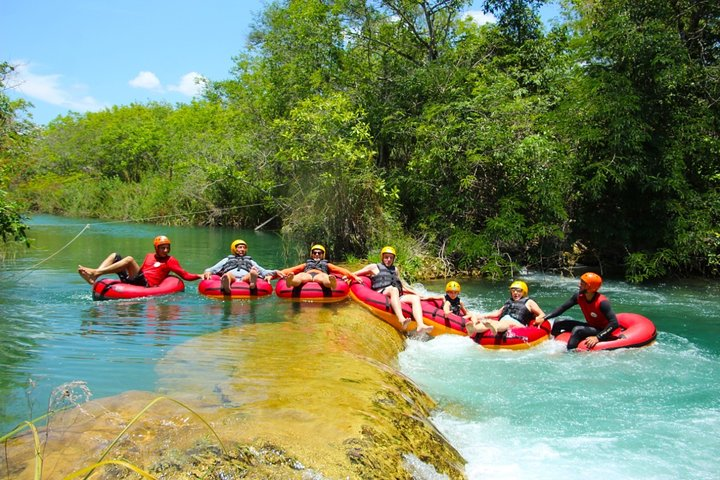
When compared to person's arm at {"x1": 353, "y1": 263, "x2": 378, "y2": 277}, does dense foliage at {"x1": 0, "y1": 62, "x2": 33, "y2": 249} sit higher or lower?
higher

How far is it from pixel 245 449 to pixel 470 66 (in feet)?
53.3

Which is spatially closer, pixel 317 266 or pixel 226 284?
pixel 226 284

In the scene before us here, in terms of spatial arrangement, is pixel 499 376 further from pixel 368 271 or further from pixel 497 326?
pixel 368 271

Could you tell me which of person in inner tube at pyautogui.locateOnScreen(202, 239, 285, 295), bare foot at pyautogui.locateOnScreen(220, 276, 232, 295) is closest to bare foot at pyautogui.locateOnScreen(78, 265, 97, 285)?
person in inner tube at pyautogui.locateOnScreen(202, 239, 285, 295)

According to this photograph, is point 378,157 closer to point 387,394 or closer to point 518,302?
point 518,302

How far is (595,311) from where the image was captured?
27.6 feet

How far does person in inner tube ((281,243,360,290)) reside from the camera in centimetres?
998

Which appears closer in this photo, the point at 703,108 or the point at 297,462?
the point at 297,462

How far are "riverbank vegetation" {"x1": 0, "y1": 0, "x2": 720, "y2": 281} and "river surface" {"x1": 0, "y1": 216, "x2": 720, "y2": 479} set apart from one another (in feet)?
9.88

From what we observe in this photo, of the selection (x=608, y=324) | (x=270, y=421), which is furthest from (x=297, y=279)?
(x=270, y=421)

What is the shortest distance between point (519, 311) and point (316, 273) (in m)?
3.50

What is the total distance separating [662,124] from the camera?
14.7m

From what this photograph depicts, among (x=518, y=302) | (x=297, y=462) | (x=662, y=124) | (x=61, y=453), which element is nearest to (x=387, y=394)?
(x=297, y=462)

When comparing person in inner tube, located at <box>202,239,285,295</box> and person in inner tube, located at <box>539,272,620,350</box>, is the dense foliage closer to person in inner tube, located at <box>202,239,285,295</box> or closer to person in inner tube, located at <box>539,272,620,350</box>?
person in inner tube, located at <box>202,239,285,295</box>
